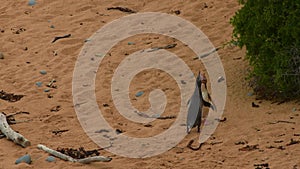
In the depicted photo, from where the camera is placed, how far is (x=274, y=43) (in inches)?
270

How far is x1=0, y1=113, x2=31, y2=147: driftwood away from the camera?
640cm

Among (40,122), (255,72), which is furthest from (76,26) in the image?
(255,72)

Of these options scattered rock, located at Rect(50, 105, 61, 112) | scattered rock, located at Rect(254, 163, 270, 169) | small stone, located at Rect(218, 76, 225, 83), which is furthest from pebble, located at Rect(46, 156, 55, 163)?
small stone, located at Rect(218, 76, 225, 83)

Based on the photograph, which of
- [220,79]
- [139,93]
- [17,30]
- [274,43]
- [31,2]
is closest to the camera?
[274,43]

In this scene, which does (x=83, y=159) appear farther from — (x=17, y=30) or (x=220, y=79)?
(x=17, y=30)

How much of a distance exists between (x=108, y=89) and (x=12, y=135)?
1.73 metres

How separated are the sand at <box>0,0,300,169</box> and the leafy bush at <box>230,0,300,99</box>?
0.76 ft

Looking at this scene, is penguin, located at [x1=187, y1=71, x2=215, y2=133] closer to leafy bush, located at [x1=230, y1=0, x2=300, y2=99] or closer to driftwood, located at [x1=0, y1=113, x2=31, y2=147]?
leafy bush, located at [x1=230, y1=0, x2=300, y2=99]

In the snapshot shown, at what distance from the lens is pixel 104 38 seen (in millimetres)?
9500

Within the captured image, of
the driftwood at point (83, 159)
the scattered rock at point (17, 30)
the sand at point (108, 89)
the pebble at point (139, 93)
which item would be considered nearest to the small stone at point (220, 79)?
the sand at point (108, 89)

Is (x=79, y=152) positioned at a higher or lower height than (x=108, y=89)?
lower

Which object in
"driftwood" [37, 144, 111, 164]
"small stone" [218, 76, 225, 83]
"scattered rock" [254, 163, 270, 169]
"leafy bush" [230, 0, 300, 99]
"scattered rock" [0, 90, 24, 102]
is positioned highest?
"leafy bush" [230, 0, 300, 99]

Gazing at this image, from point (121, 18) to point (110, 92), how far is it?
2.60 metres

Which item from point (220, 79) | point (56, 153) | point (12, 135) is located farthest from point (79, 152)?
point (220, 79)
